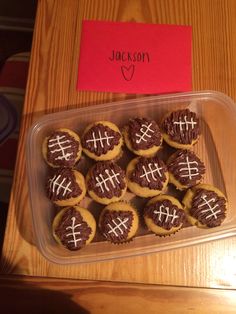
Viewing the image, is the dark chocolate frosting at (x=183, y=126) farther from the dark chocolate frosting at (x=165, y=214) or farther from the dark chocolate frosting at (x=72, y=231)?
the dark chocolate frosting at (x=72, y=231)

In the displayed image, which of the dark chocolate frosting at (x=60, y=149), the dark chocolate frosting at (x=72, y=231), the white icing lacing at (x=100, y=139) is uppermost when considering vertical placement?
the white icing lacing at (x=100, y=139)

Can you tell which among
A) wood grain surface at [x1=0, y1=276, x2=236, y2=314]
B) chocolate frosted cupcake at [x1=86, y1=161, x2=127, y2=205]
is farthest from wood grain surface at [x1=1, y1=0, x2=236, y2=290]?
chocolate frosted cupcake at [x1=86, y1=161, x2=127, y2=205]

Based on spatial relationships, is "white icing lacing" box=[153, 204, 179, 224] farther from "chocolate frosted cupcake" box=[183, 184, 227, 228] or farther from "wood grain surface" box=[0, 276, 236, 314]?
"wood grain surface" box=[0, 276, 236, 314]

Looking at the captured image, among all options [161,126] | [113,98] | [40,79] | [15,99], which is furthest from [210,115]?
[15,99]

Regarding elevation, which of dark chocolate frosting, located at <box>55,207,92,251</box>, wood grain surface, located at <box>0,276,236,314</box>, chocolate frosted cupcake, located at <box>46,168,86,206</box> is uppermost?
chocolate frosted cupcake, located at <box>46,168,86,206</box>

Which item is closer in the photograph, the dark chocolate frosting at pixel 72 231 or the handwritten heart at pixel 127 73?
the dark chocolate frosting at pixel 72 231

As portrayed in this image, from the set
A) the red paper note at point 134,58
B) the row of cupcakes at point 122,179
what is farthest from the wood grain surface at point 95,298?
the red paper note at point 134,58
